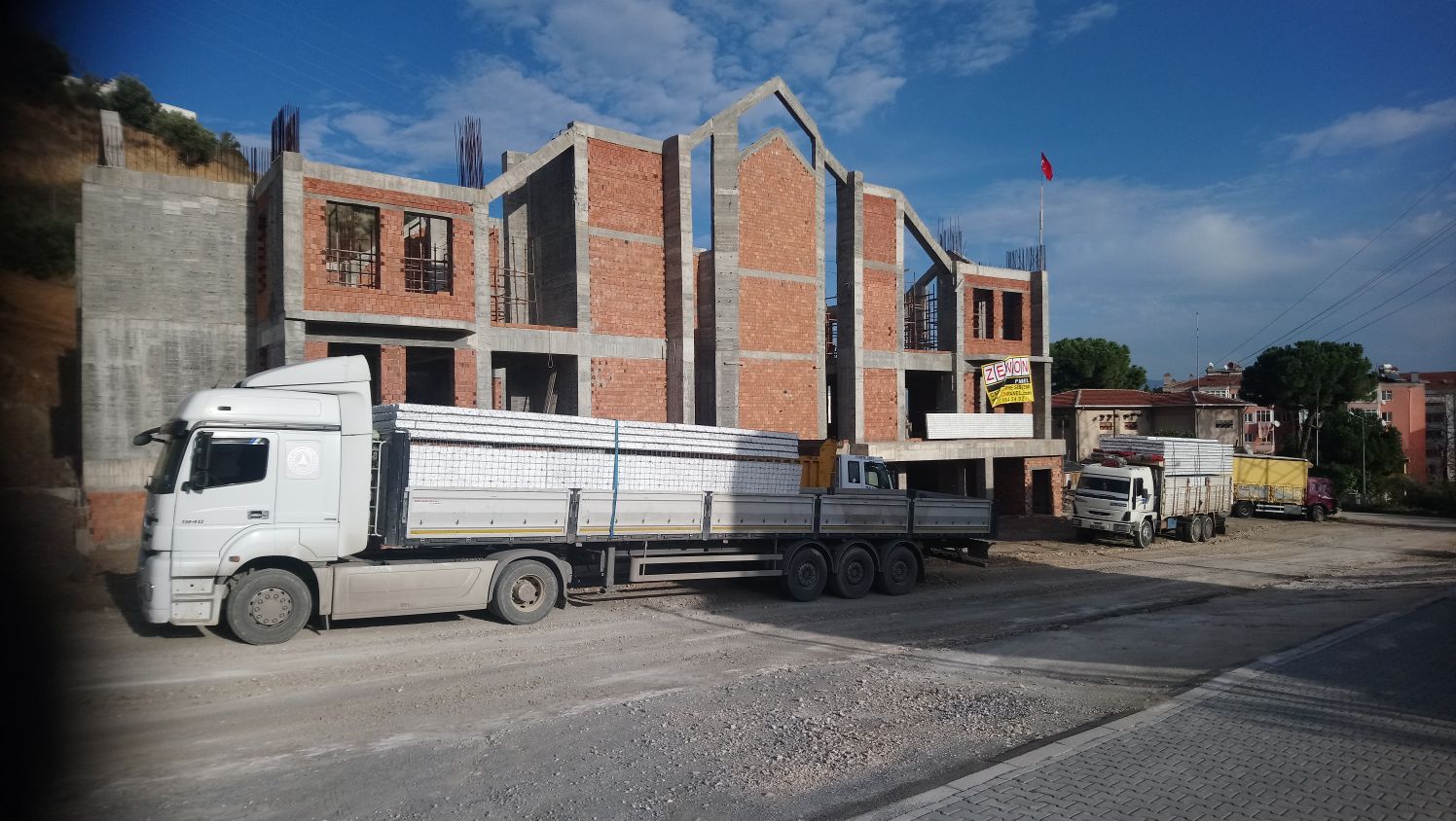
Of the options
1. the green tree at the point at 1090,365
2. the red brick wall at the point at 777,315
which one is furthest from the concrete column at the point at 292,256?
the green tree at the point at 1090,365

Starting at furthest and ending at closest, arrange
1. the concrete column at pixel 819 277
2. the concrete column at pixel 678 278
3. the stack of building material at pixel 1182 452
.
Answer: the stack of building material at pixel 1182 452, the concrete column at pixel 819 277, the concrete column at pixel 678 278

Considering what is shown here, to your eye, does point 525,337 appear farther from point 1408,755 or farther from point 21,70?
point 1408,755

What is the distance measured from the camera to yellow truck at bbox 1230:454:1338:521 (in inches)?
1430

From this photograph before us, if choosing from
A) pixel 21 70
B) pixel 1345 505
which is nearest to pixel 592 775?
pixel 21 70

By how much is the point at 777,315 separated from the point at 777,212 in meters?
3.25

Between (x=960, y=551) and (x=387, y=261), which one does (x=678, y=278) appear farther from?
(x=960, y=551)

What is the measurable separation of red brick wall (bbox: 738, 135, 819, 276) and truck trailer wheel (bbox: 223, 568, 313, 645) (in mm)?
17297

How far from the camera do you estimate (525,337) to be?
2123 cm

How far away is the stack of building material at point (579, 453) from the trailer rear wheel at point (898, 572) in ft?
7.48

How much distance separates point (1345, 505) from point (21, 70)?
2312 inches

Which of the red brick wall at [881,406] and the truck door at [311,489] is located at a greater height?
the red brick wall at [881,406]

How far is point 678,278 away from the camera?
23.7m

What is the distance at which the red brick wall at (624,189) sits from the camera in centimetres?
2261

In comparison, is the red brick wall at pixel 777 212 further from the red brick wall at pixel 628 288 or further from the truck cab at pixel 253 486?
the truck cab at pixel 253 486
